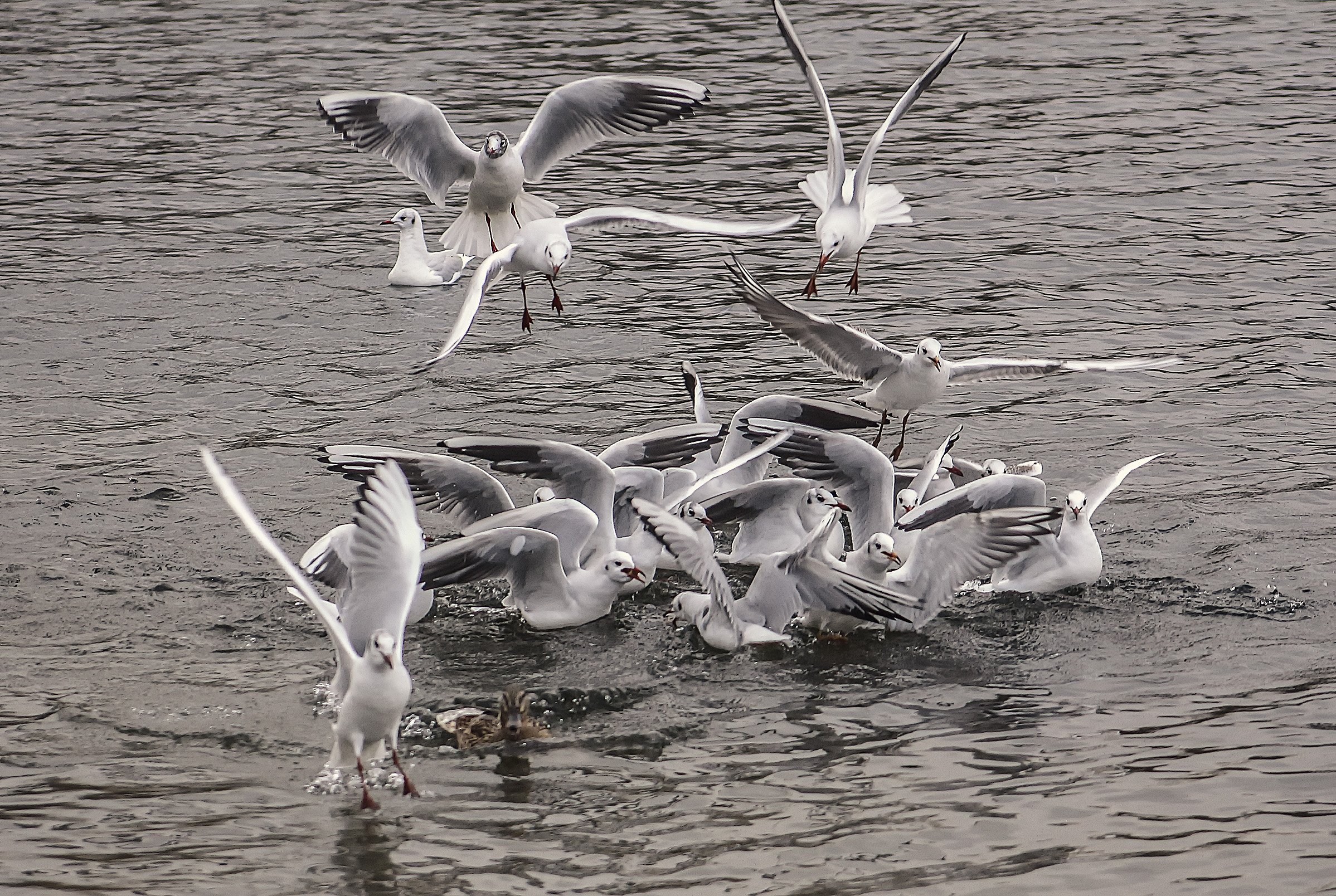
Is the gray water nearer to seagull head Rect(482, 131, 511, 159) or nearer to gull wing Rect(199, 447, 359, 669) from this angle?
gull wing Rect(199, 447, 359, 669)

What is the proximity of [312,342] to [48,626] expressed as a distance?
5396 millimetres

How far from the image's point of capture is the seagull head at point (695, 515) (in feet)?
32.6

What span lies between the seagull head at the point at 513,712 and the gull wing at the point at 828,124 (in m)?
4.61

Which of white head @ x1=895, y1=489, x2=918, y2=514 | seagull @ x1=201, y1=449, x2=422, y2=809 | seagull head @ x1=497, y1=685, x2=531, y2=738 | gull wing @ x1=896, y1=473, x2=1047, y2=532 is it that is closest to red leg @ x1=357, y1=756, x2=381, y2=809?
seagull @ x1=201, y1=449, x2=422, y2=809

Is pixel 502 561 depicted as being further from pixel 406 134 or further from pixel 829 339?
pixel 406 134

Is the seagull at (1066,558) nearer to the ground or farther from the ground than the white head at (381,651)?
nearer to the ground

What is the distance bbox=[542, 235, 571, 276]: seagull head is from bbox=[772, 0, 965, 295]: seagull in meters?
1.77

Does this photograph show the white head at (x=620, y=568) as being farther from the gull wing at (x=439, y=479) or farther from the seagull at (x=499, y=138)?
the seagull at (x=499, y=138)

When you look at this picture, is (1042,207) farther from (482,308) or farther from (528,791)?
(528,791)

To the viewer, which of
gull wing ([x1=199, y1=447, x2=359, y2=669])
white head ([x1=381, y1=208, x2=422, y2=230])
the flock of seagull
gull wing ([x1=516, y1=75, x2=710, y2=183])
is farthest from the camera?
white head ([x1=381, y1=208, x2=422, y2=230])

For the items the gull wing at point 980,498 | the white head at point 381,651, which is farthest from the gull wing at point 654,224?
the white head at point 381,651

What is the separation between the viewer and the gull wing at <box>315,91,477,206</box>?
11.9 m

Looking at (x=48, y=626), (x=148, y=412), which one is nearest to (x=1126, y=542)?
(x=48, y=626)

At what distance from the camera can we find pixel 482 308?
15695mm
